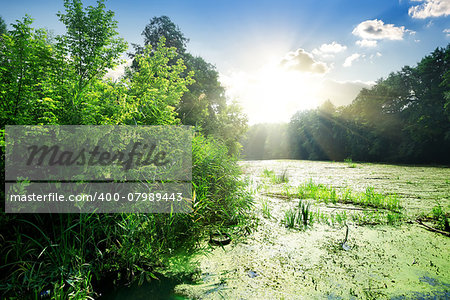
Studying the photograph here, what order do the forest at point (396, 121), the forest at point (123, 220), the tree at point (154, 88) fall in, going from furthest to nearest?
the forest at point (396, 121) < the tree at point (154, 88) < the forest at point (123, 220)

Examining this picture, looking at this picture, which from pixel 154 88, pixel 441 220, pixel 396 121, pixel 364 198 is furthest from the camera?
pixel 396 121

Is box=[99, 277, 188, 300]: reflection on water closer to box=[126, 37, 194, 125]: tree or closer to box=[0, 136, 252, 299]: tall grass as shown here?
box=[0, 136, 252, 299]: tall grass

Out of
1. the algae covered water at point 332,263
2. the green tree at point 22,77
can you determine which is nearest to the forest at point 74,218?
the green tree at point 22,77

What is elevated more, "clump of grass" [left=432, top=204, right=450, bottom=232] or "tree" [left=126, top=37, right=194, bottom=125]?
"tree" [left=126, top=37, right=194, bottom=125]

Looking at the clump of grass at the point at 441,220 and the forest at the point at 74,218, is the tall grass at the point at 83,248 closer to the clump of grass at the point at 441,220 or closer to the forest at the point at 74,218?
the forest at the point at 74,218

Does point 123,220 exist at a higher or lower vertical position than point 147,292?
higher

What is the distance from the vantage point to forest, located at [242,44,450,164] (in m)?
18.8

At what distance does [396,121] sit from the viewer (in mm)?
22312

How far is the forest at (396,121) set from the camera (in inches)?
740

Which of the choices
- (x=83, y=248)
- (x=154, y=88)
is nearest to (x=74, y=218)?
(x=83, y=248)

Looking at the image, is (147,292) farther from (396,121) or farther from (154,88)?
(396,121)

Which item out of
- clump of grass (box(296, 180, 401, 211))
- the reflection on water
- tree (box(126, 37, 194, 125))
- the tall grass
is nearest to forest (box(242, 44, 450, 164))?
clump of grass (box(296, 180, 401, 211))

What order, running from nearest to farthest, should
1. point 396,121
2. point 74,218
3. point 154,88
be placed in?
1. point 74,218
2. point 154,88
3. point 396,121

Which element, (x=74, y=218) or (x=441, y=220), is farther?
(x=441, y=220)
